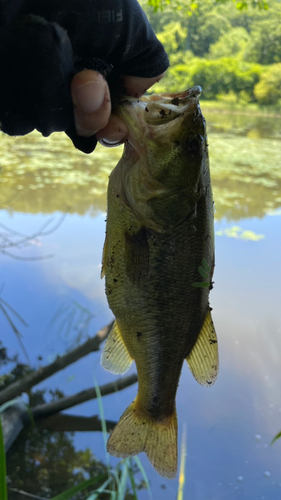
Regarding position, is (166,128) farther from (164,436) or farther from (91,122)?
(164,436)

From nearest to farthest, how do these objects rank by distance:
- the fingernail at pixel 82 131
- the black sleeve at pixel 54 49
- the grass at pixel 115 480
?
the black sleeve at pixel 54 49, the fingernail at pixel 82 131, the grass at pixel 115 480

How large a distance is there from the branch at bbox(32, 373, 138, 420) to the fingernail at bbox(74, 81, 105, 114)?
3.07m

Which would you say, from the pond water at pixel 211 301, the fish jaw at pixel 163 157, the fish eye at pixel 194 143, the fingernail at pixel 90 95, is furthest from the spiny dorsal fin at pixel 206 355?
the pond water at pixel 211 301

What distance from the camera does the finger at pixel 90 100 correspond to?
3.20 ft

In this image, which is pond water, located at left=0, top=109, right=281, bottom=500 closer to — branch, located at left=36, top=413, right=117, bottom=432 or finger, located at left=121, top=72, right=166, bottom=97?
branch, located at left=36, top=413, right=117, bottom=432

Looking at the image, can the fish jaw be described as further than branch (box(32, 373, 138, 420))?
No

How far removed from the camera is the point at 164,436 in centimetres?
145

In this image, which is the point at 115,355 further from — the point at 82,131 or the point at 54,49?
the point at 54,49

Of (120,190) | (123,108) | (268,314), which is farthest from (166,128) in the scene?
(268,314)

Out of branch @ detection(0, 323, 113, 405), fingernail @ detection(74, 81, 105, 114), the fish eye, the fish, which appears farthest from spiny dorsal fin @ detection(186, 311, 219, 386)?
branch @ detection(0, 323, 113, 405)

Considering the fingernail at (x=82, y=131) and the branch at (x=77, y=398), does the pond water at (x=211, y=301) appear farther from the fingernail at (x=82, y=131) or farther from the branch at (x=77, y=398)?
the fingernail at (x=82, y=131)

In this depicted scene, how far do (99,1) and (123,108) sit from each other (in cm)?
28

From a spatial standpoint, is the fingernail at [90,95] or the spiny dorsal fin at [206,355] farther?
the spiny dorsal fin at [206,355]

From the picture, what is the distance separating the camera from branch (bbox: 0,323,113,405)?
10.9ft
